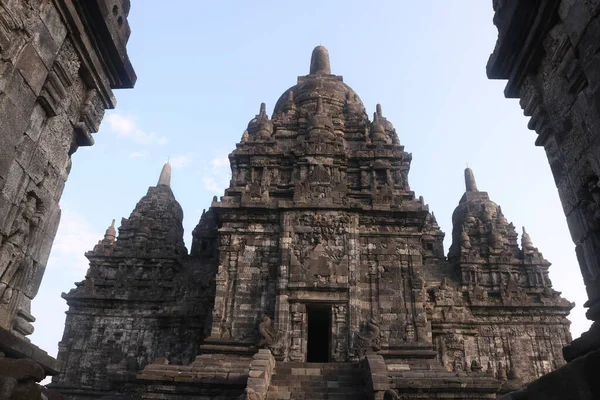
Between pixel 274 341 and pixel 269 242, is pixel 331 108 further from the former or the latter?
pixel 274 341

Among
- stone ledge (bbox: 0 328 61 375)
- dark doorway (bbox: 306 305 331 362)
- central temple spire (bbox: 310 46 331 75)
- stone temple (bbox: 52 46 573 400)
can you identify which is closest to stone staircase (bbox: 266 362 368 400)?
stone temple (bbox: 52 46 573 400)

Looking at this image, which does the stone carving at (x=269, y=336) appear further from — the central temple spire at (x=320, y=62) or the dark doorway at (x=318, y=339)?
the central temple spire at (x=320, y=62)

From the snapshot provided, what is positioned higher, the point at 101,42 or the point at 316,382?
the point at 101,42

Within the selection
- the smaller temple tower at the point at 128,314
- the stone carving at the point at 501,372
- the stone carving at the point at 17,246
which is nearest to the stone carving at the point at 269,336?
the smaller temple tower at the point at 128,314

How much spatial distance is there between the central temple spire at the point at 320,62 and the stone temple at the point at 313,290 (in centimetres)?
174

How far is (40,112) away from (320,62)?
27781mm

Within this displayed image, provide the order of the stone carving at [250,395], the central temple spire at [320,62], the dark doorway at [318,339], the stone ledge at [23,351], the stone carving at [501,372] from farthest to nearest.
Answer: the central temple spire at [320,62] → the stone carving at [501,372] → the dark doorway at [318,339] → the stone carving at [250,395] → the stone ledge at [23,351]

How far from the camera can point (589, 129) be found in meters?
4.41

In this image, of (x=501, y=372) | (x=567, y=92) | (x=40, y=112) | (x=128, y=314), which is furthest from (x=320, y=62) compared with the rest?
(x=40, y=112)

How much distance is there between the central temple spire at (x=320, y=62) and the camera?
30.7 meters

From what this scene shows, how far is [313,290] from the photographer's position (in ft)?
54.9

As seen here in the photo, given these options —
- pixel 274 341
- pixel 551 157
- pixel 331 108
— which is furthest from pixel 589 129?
pixel 331 108

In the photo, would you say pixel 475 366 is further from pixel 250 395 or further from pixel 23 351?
pixel 23 351

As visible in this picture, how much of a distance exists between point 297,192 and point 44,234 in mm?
14487
